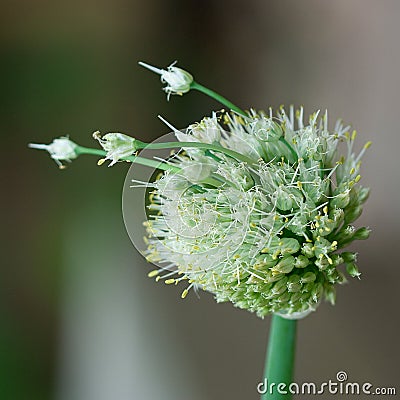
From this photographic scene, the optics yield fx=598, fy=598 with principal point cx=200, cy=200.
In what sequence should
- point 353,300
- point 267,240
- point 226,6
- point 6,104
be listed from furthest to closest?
1. point 226,6
2. point 6,104
3. point 353,300
4. point 267,240

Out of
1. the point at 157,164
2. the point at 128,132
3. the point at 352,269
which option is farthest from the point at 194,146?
the point at 128,132

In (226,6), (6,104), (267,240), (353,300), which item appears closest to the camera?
(267,240)

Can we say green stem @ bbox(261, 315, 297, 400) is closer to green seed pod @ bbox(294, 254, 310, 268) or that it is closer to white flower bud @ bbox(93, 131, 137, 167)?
green seed pod @ bbox(294, 254, 310, 268)

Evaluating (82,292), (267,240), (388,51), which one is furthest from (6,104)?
(267,240)

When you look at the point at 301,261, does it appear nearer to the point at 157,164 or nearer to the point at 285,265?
the point at 285,265

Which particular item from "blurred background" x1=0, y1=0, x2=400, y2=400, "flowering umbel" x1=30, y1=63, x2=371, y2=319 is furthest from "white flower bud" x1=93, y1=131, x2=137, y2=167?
"blurred background" x1=0, y1=0, x2=400, y2=400

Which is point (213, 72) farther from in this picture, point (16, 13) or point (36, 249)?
point (36, 249)

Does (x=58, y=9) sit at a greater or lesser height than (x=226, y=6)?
lesser

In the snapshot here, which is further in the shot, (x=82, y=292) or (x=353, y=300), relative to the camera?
(x=82, y=292)
